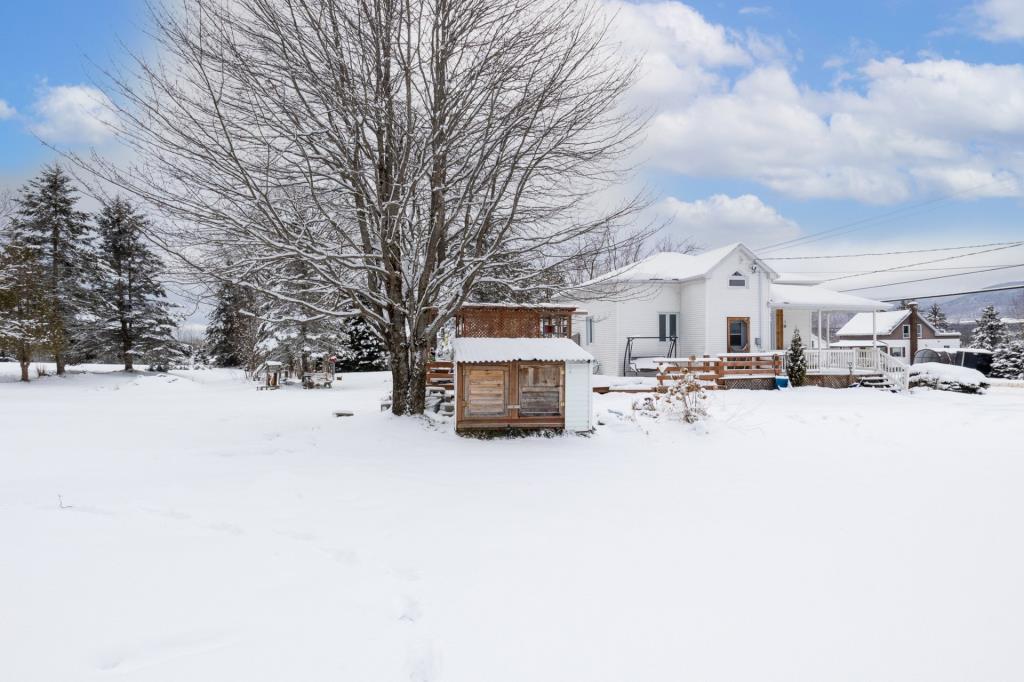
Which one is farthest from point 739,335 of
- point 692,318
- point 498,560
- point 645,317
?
point 498,560

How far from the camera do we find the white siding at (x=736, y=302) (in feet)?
70.2

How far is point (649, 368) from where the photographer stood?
811 inches

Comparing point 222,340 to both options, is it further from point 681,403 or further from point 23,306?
point 681,403

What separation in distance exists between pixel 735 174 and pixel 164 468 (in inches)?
836

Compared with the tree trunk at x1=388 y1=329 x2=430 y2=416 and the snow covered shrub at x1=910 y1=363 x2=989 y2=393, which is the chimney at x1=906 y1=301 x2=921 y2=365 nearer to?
the snow covered shrub at x1=910 y1=363 x2=989 y2=393

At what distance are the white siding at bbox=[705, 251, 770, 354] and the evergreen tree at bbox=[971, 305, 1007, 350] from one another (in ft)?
115

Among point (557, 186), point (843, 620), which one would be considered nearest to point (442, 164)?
point (557, 186)

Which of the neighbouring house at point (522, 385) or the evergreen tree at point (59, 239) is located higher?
the evergreen tree at point (59, 239)

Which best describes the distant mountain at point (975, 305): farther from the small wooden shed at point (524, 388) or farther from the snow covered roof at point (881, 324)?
the small wooden shed at point (524, 388)

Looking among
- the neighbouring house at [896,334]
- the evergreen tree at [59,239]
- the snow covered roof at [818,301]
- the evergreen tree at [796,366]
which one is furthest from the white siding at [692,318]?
the neighbouring house at [896,334]

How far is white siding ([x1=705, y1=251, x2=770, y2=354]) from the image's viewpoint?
21.4 m

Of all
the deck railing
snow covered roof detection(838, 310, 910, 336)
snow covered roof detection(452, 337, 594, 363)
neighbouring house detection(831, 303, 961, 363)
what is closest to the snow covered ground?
snow covered roof detection(452, 337, 594, 363)

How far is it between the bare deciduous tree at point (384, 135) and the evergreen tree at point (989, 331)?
48782mm

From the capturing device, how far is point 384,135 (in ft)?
35.9
